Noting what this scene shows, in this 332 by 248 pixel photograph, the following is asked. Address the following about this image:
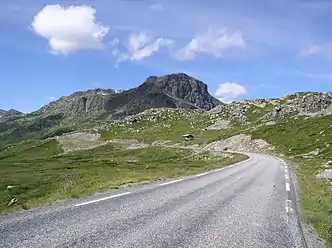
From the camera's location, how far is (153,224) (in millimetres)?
13297

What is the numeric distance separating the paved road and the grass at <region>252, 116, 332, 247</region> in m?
1.22

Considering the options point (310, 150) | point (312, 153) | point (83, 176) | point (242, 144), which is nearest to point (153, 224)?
point (83, 176)

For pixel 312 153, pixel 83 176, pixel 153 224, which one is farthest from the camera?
pixel 312 153

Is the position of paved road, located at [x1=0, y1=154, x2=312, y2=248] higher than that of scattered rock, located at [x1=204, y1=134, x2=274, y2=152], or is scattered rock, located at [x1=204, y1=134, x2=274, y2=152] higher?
scattered rock, located at [x1=204, y1=134, x2=274, y2=152]

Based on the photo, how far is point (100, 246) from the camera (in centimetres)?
995

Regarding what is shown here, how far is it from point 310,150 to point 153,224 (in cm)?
9639

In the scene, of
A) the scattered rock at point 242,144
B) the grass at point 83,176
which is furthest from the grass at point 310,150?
the grass at point 83,176

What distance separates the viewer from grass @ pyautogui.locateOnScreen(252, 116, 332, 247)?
1819cm

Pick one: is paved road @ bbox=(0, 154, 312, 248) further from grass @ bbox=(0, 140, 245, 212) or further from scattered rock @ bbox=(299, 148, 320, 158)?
scattered rock @ bbox=(299, 148, 320, 158)

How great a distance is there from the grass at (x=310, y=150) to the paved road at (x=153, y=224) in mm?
1222

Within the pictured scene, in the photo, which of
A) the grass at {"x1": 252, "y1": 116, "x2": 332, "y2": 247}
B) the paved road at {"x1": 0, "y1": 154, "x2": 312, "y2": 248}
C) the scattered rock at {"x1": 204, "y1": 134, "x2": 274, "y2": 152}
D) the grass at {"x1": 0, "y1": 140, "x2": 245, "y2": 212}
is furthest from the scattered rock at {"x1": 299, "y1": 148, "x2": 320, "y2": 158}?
the paved road at {"x1": 0, "y1": 154, "x2": 312, "y2": 248}

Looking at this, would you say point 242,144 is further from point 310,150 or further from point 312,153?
point 312,153

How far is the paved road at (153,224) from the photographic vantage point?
10.7 metres

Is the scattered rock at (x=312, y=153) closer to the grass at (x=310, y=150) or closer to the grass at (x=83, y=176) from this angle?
the grass at (x=310, y=150)
